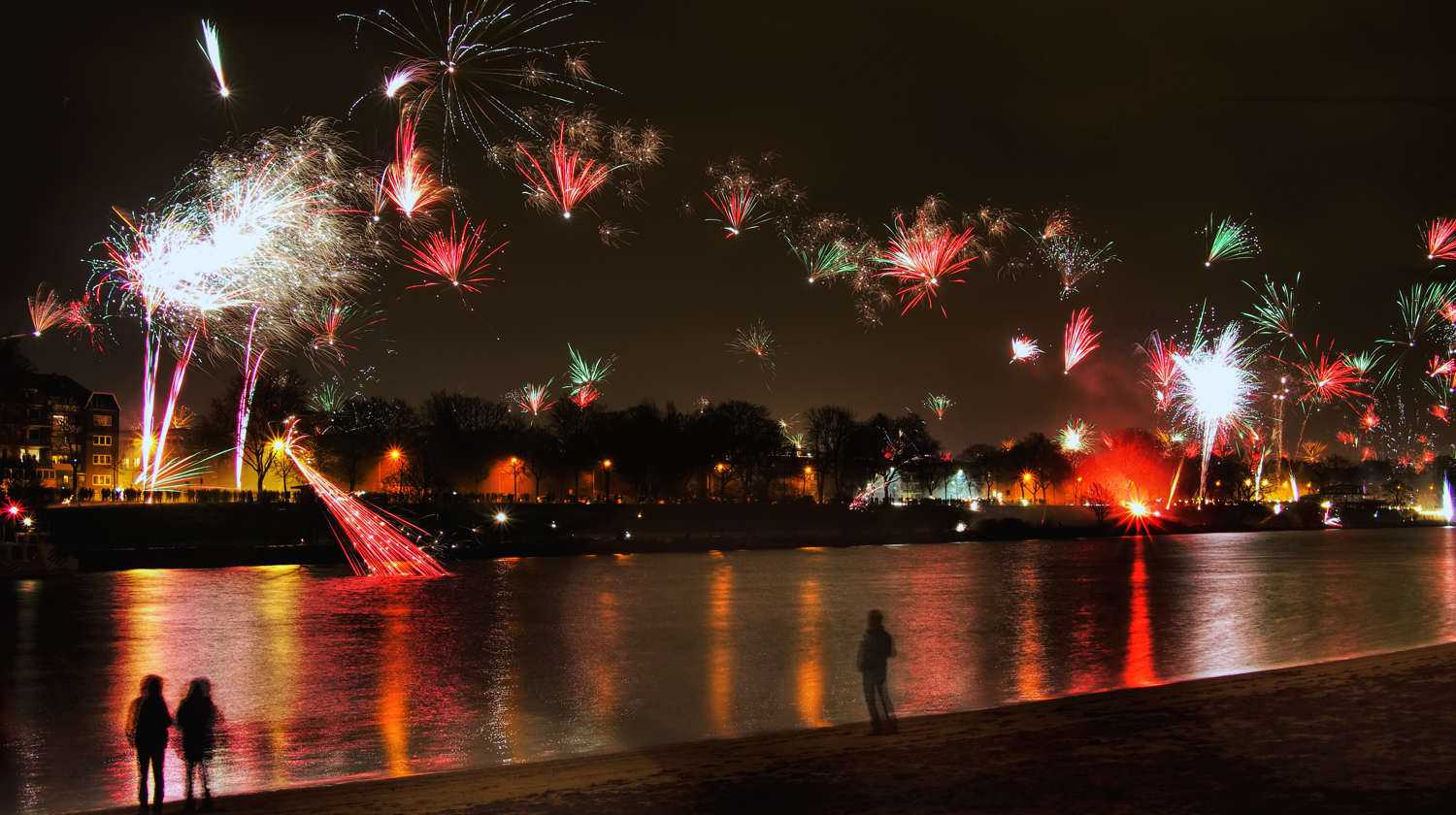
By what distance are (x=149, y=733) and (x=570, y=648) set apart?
1587cm

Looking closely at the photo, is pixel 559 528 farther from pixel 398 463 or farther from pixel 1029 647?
pixel 1029 647

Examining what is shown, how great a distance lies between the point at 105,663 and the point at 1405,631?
30.0 m

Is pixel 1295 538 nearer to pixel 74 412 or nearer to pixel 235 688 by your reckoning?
pixel 235 688

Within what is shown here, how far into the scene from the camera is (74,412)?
106375mm

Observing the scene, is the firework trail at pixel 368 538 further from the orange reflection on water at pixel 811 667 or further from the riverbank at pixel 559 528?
the orange reflection on water at pixel 811 667

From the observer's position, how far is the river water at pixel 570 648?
56.3 ft

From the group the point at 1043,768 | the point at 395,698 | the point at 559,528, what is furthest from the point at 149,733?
the point at 559,528

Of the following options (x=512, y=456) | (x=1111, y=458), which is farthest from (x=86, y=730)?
(x=1111, y=458)

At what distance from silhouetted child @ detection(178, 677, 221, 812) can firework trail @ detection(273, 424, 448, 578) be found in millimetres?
40158

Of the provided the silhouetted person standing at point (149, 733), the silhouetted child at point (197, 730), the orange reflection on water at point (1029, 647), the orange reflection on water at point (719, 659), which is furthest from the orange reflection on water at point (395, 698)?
the orange reflection on water at point (1029, 647)

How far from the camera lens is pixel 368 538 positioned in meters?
71.4

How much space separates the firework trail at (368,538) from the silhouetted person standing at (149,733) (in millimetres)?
40195

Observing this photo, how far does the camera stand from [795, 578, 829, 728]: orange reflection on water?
1866 centimetres

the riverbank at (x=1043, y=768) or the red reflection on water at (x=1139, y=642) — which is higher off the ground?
the riverbank at (x=1043, y=768)
